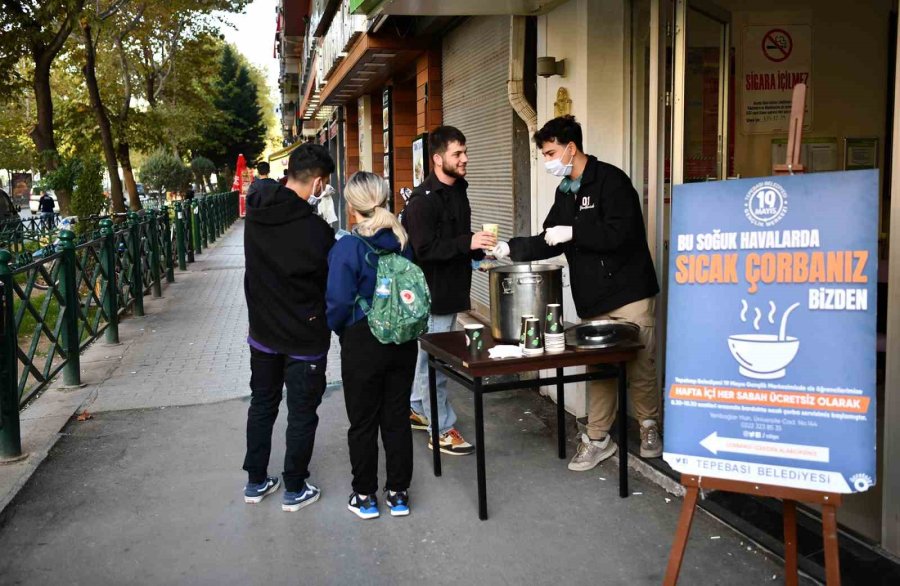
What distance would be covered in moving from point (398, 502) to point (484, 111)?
5365 mm

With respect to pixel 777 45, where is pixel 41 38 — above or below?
above

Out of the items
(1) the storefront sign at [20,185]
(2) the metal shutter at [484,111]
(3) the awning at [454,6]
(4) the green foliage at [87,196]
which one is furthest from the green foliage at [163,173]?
(3) the awning at [454,6]

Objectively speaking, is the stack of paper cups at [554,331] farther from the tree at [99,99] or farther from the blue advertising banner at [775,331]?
the tree at [99,99]

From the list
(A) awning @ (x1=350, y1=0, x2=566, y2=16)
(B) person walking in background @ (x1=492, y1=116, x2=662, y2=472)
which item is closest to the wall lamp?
(A) awning @ (x1=350, y1=0, x2=566, y2=16)

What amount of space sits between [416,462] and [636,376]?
144cm

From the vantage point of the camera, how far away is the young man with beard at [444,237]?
5113mm

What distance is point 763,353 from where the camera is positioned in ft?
9.87

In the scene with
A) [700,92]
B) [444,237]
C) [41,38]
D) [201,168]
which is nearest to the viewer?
[444,237]

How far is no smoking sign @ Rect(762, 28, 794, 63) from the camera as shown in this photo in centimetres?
674

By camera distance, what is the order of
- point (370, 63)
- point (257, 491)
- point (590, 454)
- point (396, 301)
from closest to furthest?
point (396, 301) < point (257, 491) < point (590, 454) < point (370, 63)

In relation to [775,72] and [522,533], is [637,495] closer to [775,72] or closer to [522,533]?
[522,533]

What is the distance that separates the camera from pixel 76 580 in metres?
3.98

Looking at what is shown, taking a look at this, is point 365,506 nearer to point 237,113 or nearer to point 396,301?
point 396,301

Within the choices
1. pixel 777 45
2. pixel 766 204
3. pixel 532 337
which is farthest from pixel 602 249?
pixel 777 45
